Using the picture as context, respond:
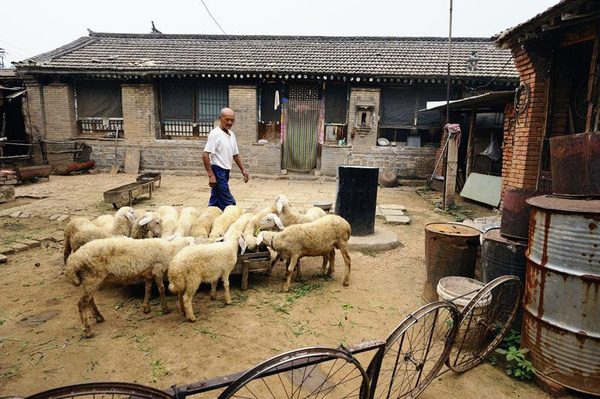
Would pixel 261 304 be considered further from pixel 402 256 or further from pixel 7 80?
pixel 7 80

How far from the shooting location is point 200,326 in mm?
3617

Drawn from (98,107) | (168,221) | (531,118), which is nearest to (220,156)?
(168,221)

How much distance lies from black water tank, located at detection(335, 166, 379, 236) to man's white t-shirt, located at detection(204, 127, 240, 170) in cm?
214

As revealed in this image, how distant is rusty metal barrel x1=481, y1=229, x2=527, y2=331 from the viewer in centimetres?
344

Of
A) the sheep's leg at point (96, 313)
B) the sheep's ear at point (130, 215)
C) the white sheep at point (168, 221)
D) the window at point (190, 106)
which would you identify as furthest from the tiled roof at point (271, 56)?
the sheep's leg at point (96, 313)

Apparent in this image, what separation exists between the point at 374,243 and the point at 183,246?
3.48 m

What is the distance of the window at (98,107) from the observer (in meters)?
15.1

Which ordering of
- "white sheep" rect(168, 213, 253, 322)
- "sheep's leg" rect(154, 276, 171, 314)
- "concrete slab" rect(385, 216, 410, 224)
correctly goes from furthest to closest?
"concrete slab" rect(385, 216, 410, 224) < "sheep's leg" rect(154, 276, 171, 314) < "white sheep" rect(168, 213, 253, 322)

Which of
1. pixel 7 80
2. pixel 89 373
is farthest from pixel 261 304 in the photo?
pixel 7 80

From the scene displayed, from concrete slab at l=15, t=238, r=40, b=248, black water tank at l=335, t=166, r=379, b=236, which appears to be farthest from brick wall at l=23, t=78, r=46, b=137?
black water tank at l=335, t=166, r=379, b=236

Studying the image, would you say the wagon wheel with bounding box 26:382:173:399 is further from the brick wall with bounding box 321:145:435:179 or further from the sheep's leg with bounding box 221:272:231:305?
the brick wall with bounding box 321:145:435:179

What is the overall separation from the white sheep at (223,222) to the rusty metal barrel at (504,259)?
3.30 meters

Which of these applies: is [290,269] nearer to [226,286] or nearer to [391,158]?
[226,286]

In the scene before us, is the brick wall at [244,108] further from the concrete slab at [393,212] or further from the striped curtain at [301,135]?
the concrete slab at [393,212]
